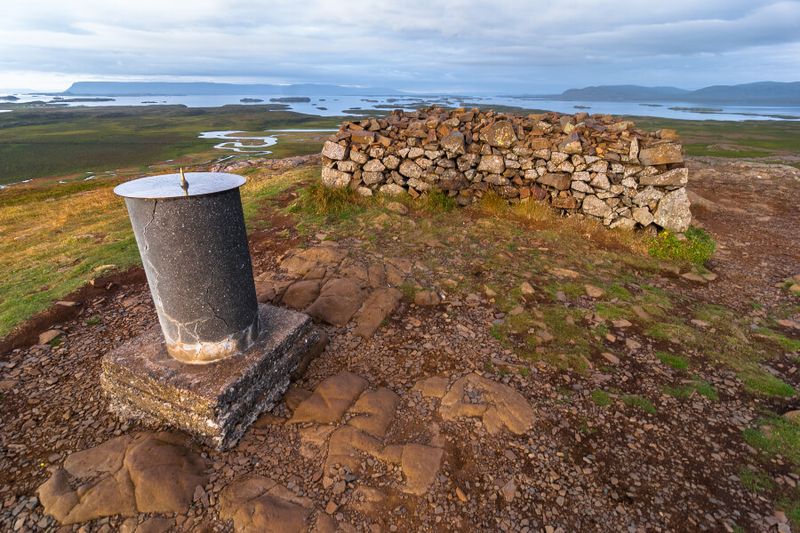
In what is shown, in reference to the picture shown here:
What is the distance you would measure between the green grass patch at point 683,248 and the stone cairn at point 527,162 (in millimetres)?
352

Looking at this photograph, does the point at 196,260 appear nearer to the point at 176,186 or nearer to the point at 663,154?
the point at 176,186

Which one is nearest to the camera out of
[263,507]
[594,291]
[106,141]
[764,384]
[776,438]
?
[263,507]

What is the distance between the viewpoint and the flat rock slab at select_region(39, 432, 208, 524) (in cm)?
332

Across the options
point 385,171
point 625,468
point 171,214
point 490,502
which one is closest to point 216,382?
point 171,214

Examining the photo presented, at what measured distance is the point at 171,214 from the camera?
3750 mm

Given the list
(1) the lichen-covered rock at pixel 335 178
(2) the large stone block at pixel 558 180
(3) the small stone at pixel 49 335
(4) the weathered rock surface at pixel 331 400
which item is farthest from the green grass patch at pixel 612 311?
(3) the small stone at pixel 49 335

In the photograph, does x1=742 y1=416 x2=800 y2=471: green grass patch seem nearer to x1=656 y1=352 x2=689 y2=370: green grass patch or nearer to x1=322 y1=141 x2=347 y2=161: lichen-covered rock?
x1=656 y1=352 x2=689 y2=370: green grass patch

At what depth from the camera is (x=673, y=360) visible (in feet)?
18.1

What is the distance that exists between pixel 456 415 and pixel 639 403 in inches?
89.4

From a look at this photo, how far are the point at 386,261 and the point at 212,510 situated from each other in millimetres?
5199

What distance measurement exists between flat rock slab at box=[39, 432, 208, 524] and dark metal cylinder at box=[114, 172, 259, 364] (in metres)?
0.96

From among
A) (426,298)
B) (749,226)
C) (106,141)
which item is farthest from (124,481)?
(106,141)

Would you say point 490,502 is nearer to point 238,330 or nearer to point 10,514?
point 238,330

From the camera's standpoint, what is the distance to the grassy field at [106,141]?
196 feet
